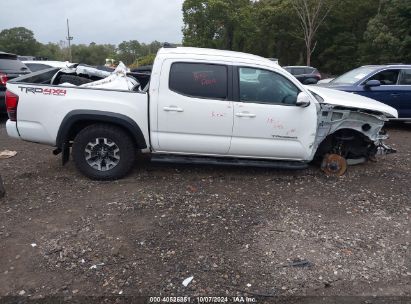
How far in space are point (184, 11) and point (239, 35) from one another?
738 centimetres

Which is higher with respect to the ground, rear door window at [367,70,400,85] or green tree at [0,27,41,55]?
green tree at [0,27,41,55]

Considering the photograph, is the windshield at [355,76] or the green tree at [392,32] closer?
the windshield at [355,76]

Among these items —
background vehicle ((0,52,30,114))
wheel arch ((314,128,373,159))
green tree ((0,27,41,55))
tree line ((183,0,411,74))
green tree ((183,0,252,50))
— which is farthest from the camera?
green tree ((0,27,41,55))

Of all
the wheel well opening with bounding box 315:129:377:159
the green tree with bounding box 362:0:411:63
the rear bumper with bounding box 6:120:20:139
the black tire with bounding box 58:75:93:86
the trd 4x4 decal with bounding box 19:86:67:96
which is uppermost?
the green tree with bounding box 362:0:411:63

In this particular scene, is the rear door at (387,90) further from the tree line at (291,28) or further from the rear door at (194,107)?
the tree line at (291,28)

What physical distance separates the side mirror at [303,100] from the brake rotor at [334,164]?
3.26ft

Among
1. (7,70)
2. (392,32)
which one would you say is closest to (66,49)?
(392,32)

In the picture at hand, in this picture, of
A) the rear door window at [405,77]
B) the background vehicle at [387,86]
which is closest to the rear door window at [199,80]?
the background vehicle at [387,86]

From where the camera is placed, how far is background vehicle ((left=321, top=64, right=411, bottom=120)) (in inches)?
348

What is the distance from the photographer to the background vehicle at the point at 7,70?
28.7 ft

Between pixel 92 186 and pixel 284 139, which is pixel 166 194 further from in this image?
pixel 284 139

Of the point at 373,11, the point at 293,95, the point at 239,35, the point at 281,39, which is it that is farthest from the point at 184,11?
the point at 293,95

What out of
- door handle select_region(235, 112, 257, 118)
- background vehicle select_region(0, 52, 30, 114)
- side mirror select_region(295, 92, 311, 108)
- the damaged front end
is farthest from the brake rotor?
background vehicle select_region(0, 52, 30, 114)

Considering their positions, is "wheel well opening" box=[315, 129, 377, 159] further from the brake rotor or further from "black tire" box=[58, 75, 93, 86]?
"black tire" box=[58, 75, 93, 86]
